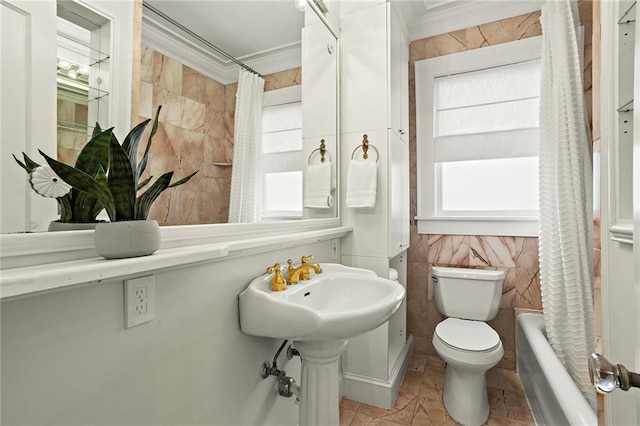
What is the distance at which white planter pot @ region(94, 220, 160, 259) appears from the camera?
2.12 ft

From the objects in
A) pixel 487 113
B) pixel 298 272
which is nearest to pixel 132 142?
pixel 298 272

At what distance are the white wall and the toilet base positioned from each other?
43.6 inches

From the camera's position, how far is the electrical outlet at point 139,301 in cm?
72

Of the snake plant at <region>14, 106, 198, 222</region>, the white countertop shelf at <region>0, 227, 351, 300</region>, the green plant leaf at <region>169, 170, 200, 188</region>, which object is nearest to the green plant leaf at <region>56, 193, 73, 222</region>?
the snake plant at <region>14, 106, 198, 222</region>

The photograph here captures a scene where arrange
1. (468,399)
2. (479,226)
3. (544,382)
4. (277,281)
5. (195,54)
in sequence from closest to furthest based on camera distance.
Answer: (195,54)
(277,281)
(544,382)
(468,399)
(479,226)

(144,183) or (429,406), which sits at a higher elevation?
(144,183)

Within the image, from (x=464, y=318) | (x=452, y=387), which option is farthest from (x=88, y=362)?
(x=464, y=318)

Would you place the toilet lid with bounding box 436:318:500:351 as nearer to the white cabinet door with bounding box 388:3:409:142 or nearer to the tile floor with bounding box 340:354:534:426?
the tile floor with bounding box 340:354:534:426

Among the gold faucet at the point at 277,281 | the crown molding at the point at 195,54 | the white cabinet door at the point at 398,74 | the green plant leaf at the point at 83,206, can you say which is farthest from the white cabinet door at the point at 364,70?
the green plant leaf at the point at 83,206

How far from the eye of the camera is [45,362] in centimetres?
58

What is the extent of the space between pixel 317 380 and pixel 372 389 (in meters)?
0.81

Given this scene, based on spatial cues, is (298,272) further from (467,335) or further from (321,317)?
(467,335)

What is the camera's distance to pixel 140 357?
75 centimetres

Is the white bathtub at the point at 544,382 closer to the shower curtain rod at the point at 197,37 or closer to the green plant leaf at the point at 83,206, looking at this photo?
the green plant leaf at the point at 83,206
